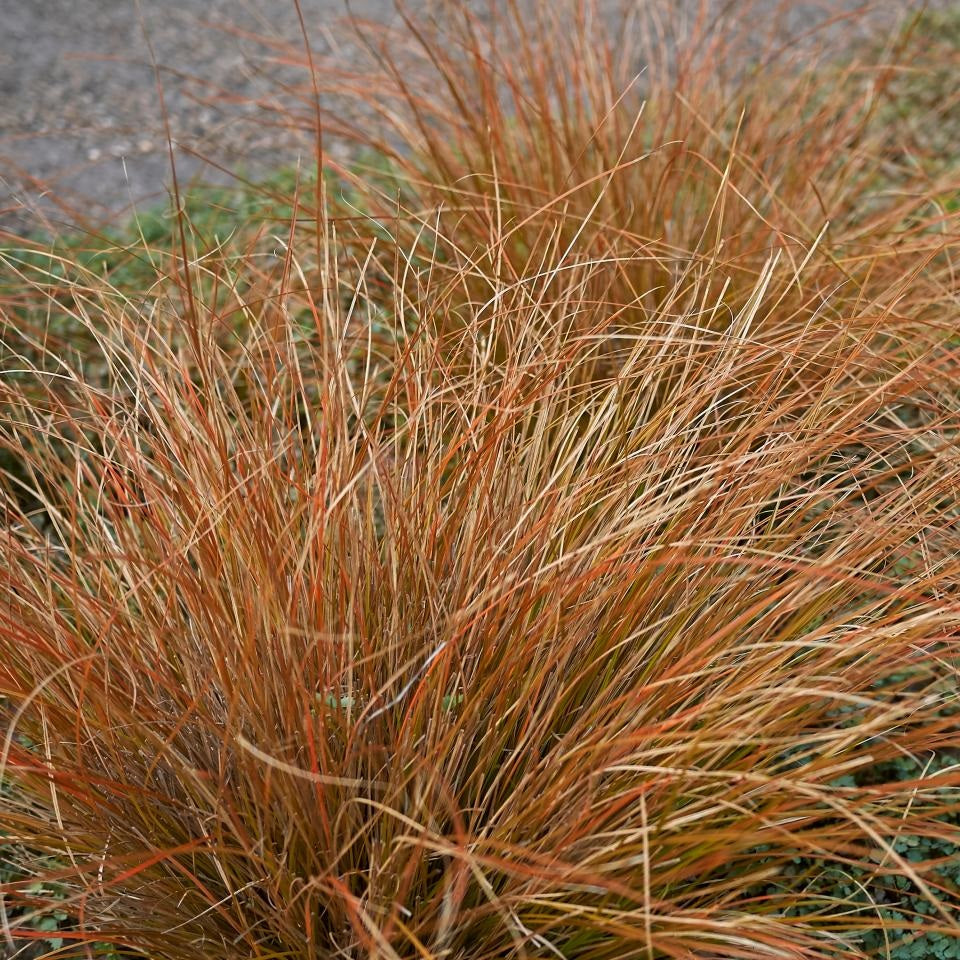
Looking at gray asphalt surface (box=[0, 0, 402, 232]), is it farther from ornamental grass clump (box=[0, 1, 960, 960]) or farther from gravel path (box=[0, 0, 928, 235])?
ornamental grass clump (box=[0, 1, 960, 960])

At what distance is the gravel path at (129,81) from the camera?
477cm

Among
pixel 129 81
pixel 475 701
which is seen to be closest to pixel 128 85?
pixel 129 81

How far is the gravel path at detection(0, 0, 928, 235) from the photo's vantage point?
188 inches

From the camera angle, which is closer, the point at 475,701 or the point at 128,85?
the point at 475,701

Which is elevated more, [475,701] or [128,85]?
[128,85]

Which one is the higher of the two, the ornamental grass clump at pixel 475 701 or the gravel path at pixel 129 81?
the gravel path at pixel 129 81

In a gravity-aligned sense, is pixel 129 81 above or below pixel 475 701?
above

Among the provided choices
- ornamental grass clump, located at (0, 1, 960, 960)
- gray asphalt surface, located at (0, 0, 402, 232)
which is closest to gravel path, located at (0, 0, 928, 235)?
gray asphalt surface, located at (0, 0, 402, 232)

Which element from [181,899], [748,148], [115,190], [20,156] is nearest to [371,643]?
[181,899]

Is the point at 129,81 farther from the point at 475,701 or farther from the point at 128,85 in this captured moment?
the point at 475,701

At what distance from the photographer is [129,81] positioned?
557cm

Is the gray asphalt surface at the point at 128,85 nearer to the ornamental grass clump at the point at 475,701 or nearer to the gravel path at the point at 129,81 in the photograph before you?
the gravel path at the point at 129,81

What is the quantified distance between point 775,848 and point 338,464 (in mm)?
933

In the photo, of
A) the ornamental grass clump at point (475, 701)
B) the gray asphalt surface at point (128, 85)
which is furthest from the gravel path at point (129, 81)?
the ornamental grass clump at point (475, 701)
